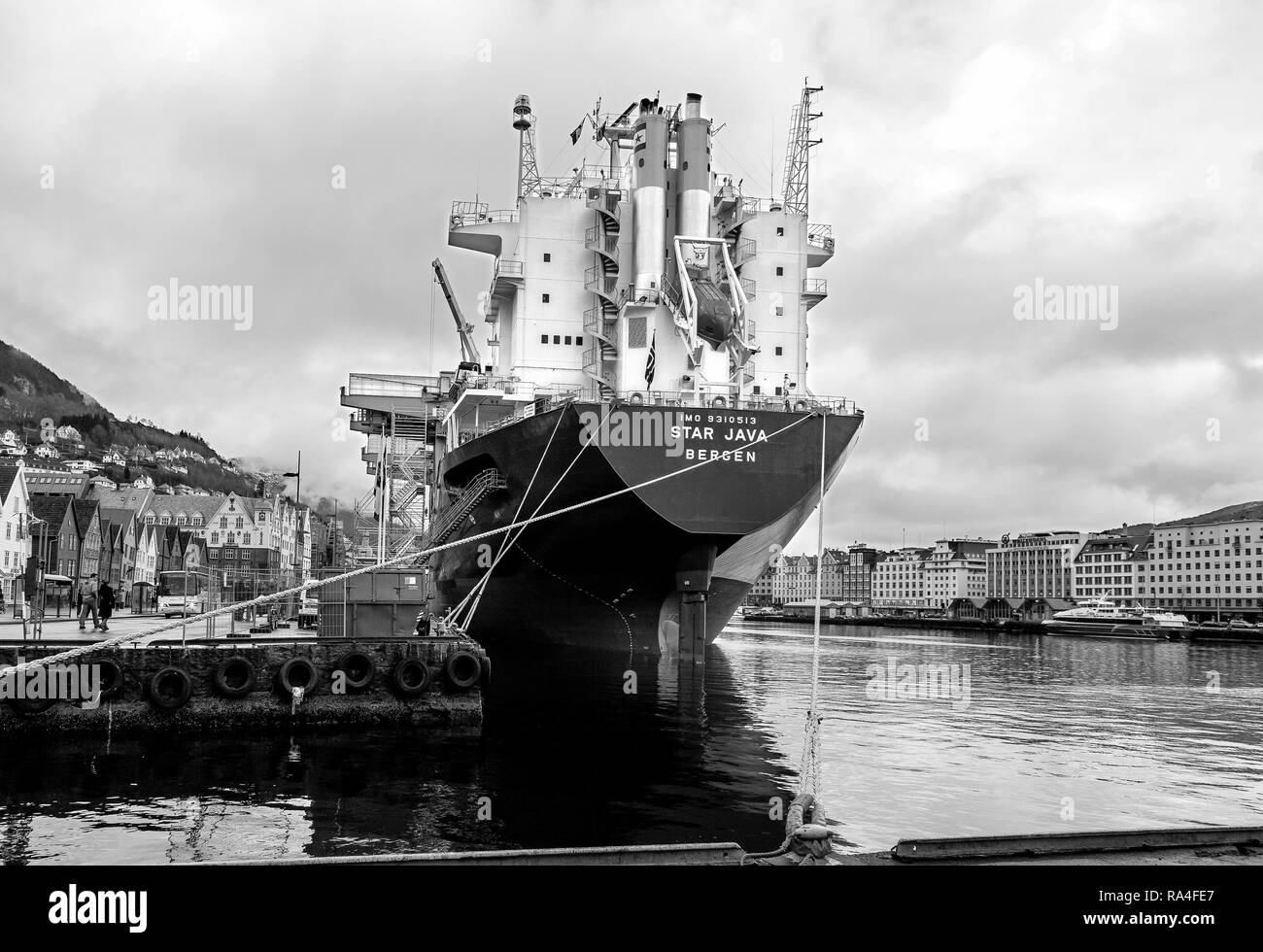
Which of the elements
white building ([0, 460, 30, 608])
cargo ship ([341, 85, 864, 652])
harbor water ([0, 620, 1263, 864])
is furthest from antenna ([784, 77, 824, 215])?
white building ([0, 460, 30, 608])

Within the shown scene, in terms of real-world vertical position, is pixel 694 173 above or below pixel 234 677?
above

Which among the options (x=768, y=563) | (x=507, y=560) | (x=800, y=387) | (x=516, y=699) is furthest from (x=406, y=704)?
(x=800, y=387)

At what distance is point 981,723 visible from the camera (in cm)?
2131

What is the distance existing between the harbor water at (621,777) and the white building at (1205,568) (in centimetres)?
11103

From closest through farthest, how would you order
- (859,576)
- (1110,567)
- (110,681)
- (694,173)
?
1. (110,681)
2. (694,173)
3. (1110,567)
4. (859,576)

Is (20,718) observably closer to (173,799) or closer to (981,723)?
(173,799)

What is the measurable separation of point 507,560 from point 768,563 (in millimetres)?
8060

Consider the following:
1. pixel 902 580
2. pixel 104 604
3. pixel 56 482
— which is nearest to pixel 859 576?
pixel 902 580

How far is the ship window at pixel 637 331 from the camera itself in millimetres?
28906

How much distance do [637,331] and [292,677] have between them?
1521cm

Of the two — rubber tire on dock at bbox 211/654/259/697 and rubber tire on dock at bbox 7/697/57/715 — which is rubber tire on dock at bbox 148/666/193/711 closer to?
rubber tire on dock at bbox 211/654/259/697

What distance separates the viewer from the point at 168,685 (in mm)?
16797

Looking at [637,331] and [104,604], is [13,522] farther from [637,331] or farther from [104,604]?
[637,331]

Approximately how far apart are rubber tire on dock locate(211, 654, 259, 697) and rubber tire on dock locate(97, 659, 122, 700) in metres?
1.45
